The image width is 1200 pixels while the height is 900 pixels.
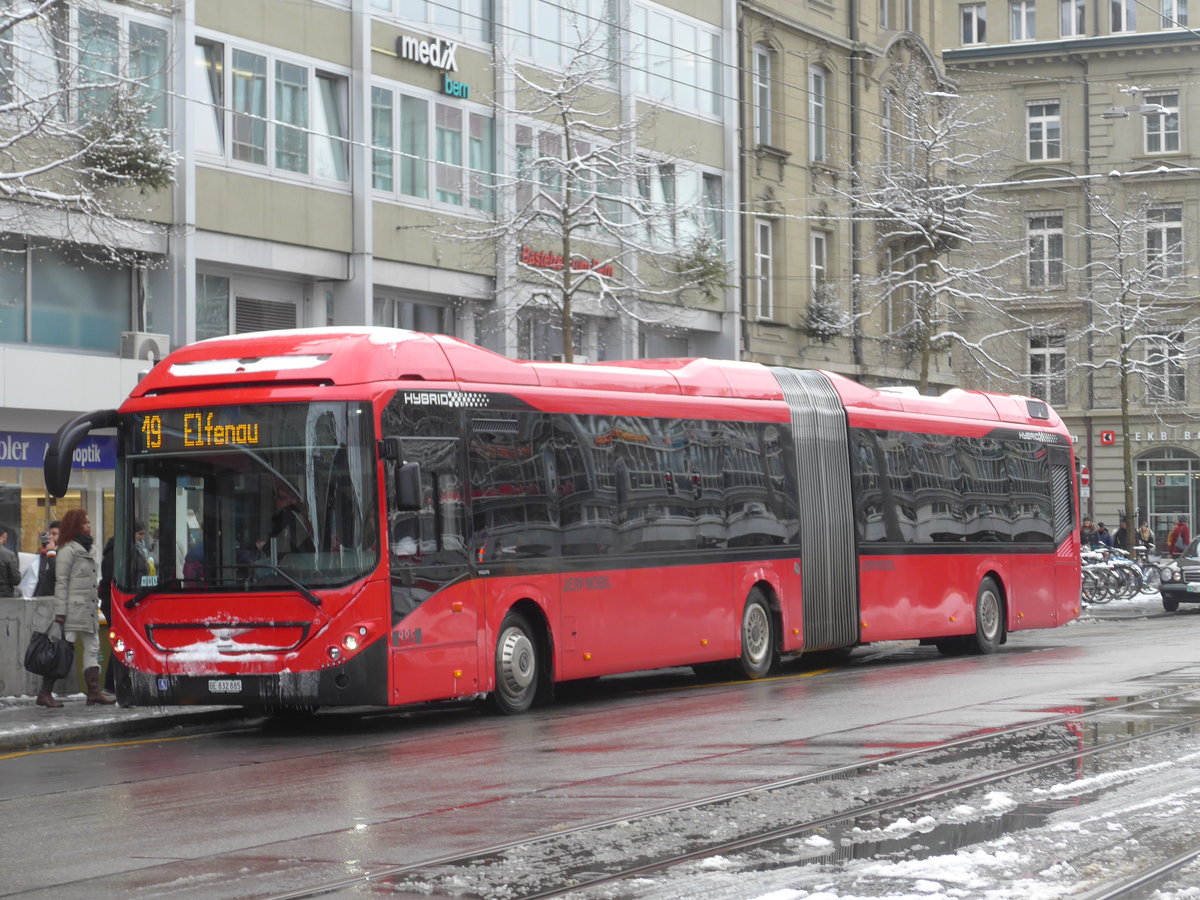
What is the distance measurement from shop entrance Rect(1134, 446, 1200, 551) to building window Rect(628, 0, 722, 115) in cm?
3040

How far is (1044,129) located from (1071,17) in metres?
3.87

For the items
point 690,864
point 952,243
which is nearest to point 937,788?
point 690,864

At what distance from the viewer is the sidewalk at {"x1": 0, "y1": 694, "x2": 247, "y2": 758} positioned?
608 inches

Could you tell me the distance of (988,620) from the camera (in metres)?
25.4

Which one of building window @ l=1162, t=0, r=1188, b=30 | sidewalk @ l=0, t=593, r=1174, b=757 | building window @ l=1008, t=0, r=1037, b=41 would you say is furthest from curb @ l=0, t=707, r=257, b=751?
building window @ l=1008, t=0, r=1037, b=41

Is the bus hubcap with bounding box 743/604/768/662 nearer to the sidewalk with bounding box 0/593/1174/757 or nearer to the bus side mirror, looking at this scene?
the sidewalk with bounding box 0/593/1174/757

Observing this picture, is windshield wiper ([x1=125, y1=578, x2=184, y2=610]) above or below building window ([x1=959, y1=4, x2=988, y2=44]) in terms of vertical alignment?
below

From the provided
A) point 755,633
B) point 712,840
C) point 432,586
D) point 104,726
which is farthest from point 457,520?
point 712,840

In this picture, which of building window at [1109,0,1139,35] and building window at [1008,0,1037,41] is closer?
building window at [1109,0,1139,35]

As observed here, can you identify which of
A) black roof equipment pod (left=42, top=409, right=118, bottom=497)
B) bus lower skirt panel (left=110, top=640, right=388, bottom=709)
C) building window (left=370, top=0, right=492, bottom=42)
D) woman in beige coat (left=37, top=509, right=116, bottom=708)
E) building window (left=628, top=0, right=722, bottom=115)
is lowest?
bus lower skirt panel (left=110, top=640, right=388, bottom=709)

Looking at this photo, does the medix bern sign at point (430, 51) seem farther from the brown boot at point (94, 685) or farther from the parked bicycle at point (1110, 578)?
the brown boot at point (94, 685)

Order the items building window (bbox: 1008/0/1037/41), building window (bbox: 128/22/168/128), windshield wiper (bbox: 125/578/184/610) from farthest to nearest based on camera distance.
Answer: building window (bbox: 1008/0/1037/41) → building window (bbox: 128/22/168/128) → windshield wiper (bbox: 125/578/184/610)

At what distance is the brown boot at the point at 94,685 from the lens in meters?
18.1

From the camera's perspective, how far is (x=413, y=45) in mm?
32375
